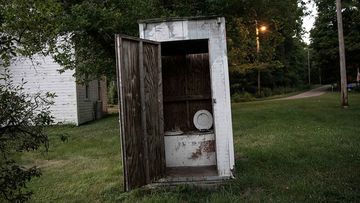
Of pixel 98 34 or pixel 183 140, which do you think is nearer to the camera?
pixel 183 140

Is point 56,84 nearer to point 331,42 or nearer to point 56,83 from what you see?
point 56,83

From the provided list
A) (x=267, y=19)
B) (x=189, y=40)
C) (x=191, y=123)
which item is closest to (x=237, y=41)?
(x=267, y=19)

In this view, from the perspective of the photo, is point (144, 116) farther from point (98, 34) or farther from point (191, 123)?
point (98, 34)

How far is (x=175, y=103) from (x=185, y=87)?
390 millimetres

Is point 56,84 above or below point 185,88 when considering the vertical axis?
above

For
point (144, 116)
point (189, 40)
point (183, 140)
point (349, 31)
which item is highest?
point (349, 31)

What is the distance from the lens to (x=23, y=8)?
6.92 metres

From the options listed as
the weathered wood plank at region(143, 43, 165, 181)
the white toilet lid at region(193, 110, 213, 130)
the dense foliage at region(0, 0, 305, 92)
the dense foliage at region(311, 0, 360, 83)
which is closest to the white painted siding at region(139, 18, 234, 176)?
the weathered wood plank at region(143, 43, 165, 181)

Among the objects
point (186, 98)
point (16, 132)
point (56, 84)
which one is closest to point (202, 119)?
point (186, 98)

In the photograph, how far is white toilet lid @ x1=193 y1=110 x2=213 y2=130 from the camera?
25.7 ft

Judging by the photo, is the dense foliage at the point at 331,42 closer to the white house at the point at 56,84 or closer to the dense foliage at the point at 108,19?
the dense foliage at the point at 108,19

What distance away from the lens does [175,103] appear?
319 inches

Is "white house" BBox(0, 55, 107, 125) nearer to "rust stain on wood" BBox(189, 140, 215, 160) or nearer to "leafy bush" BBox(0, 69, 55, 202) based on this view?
"rust stain on wood" BBox(189, 140, 215, 160)

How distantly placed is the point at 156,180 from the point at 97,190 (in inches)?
52.6
